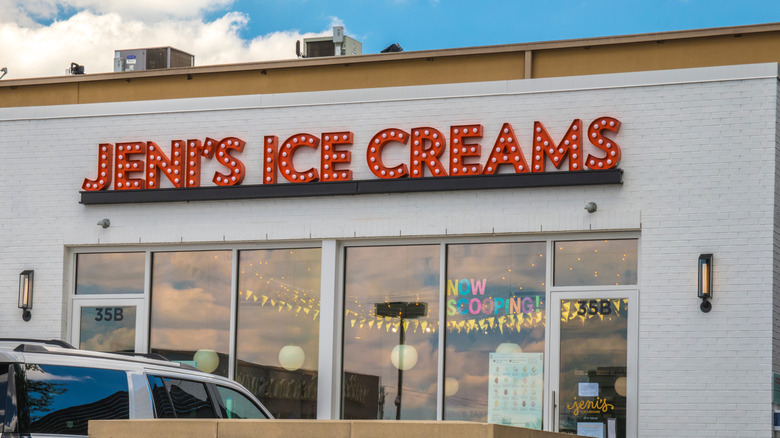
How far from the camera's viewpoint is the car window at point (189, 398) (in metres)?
8.79

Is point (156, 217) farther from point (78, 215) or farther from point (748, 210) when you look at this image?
point (748, 210)

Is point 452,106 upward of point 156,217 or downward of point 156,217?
upward

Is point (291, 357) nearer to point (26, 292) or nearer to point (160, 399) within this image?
point (26, 292)

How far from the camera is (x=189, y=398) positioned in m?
9.03

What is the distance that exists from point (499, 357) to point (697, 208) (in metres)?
3.02

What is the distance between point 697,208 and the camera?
13.2 m

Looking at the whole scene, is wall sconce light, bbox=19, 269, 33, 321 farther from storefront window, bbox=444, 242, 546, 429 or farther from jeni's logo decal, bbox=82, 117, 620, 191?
storefront window, bbox=444, 242, 546, 429

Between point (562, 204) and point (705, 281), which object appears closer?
point (705, 281)

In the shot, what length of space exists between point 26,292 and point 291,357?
399 centimetres

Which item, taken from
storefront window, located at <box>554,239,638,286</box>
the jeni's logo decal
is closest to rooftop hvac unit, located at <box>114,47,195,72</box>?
the jeni's logo decal

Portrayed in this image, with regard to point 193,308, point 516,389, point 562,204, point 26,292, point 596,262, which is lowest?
point 516,389

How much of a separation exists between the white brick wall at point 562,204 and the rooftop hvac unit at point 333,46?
243 centimetres

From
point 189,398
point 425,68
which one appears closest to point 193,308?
point 425,68

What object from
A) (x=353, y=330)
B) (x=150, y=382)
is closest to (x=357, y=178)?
(x=353, y=330)
